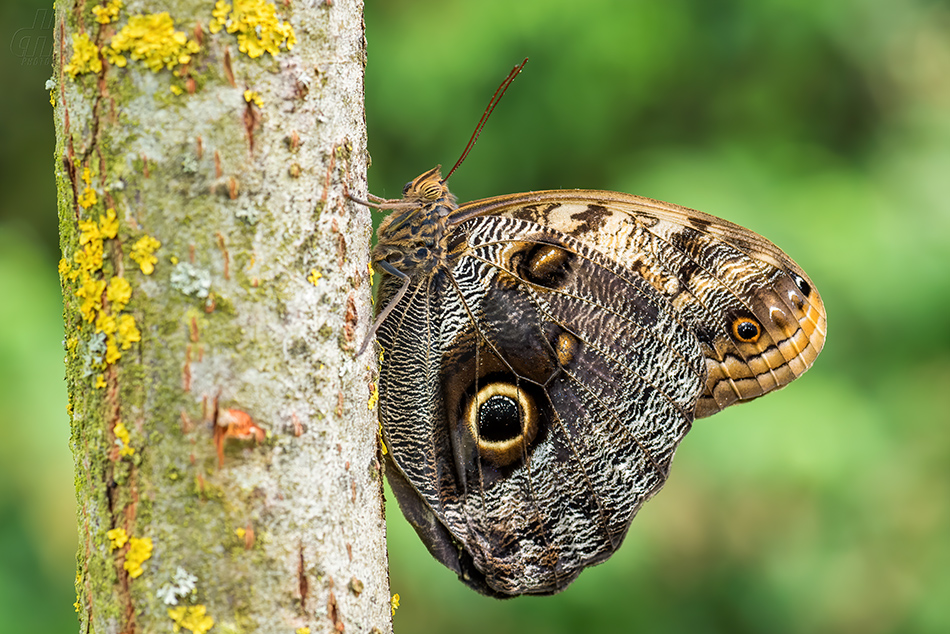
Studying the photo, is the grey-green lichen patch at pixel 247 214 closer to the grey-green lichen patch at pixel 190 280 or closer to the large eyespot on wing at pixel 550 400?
the grey-green lichen patch at pixel 190 280

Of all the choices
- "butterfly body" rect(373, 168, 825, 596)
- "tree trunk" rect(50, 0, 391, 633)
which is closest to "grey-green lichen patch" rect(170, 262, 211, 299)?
"tree trunk" rect(50, 0, 391, 633)

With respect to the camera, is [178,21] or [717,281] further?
[717,281]

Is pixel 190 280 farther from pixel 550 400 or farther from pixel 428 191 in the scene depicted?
pixel 550 400

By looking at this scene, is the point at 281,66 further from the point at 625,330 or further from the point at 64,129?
the point at 625,330

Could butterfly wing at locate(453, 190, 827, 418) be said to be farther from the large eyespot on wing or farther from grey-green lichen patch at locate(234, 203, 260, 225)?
grey-green lichen patch at locate(234, 203, 260, 225)

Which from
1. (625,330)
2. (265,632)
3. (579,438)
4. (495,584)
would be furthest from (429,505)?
(265,632)

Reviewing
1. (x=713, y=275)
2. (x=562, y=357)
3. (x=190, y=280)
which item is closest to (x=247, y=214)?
(x=190, y=280)

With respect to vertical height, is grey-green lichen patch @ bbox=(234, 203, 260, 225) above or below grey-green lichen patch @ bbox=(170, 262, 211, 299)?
above
